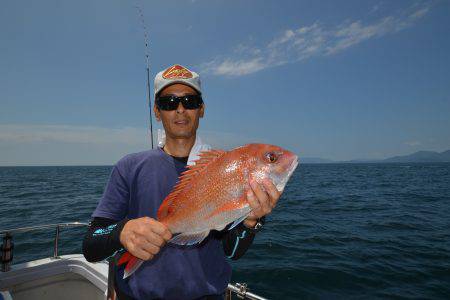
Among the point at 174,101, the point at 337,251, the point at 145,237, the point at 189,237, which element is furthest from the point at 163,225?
the point at 337,251

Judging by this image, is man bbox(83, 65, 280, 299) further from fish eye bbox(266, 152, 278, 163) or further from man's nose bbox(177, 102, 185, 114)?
fish eye bbox(266, 152, 278, 163)

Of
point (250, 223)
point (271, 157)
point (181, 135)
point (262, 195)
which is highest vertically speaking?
point (181, 135)

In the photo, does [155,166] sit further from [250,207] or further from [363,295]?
[363,295]

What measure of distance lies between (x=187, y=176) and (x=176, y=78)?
3.76ft

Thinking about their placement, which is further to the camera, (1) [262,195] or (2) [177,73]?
(2) [177,73]

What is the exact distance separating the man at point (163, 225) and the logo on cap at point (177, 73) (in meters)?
0.01

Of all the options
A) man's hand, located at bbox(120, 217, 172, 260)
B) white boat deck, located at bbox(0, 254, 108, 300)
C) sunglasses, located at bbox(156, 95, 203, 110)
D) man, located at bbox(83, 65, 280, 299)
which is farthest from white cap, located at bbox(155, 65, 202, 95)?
white boat deck, located at bbox(0, 254, 108, 300)

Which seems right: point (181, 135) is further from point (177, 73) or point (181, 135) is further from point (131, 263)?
point (131, 263)

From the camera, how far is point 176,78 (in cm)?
294

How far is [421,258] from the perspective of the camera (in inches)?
420

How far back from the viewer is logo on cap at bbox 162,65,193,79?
9.72 ft

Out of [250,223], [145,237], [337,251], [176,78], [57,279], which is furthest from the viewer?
[337,251]

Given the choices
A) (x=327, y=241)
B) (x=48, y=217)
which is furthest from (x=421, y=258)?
(x=48, y=217)

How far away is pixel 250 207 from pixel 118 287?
1628 millimetres
